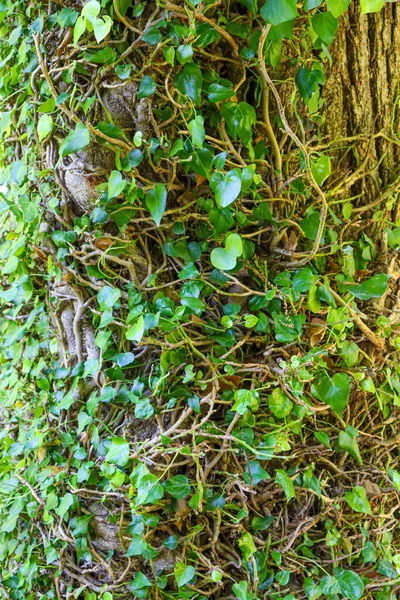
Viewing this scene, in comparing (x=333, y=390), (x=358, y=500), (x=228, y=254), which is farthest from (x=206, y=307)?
(x=358, y=500)

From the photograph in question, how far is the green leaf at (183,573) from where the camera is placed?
885 mm

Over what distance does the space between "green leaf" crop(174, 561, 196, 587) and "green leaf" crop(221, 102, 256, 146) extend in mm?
837

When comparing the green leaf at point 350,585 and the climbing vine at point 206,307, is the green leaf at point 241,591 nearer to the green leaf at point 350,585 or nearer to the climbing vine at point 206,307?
the climbing vine at point 206,307

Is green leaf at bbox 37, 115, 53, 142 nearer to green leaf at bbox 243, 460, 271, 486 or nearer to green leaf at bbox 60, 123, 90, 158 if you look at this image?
green leaf at bbox 60, 123, 90, 158

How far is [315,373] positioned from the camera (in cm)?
92

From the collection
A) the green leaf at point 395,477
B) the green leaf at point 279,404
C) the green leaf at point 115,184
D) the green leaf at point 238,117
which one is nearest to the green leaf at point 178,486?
the green leaf at point 279,404

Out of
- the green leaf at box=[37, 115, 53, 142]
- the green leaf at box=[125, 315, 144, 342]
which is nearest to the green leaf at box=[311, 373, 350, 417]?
the green leaf at box=[125, 315, 144, 342]

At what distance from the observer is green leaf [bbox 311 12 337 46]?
2.56 ft

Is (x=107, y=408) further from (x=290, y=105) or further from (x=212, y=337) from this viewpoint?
(x=290, y=105)

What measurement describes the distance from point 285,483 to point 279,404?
0.49 ft

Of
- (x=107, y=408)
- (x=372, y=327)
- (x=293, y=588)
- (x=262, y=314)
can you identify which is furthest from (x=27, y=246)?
(x=293, y=588)

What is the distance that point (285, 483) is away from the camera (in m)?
0.88

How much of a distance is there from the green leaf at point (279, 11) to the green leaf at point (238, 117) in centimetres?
17

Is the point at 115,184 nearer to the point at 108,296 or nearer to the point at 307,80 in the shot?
the point at 108,296
